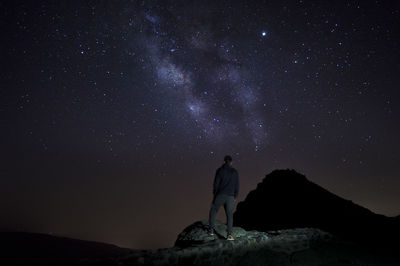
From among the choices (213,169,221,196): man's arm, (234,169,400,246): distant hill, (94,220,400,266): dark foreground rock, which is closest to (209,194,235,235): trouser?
(213,169,221,196): man's arm

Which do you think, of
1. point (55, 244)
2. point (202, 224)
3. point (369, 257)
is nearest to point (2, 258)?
point (55, 244)

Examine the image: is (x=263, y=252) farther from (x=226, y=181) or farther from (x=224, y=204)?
(x=226, y=181)

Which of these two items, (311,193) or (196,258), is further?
(311,193)

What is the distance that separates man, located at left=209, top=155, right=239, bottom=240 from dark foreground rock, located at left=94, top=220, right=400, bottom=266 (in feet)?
1.80

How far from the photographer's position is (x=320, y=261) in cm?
450

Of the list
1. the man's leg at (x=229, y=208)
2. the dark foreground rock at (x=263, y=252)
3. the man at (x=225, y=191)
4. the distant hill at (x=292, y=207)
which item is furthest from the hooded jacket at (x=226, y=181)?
the distant hill at (x=292, y=207)

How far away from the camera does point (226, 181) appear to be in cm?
527

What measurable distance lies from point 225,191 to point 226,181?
0.76 feet

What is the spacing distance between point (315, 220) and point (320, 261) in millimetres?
16471

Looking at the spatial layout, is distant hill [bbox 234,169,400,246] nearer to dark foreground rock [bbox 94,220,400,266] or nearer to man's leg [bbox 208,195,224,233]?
dark foreground rock [bbox 94,220,400,266]

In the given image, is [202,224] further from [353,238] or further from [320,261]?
[353,238]

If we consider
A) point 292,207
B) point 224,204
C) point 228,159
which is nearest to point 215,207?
point 224,204

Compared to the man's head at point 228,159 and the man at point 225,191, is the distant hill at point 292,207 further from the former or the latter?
the man's head at point 228,159

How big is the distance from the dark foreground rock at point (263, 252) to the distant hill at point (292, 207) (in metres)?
13.2
